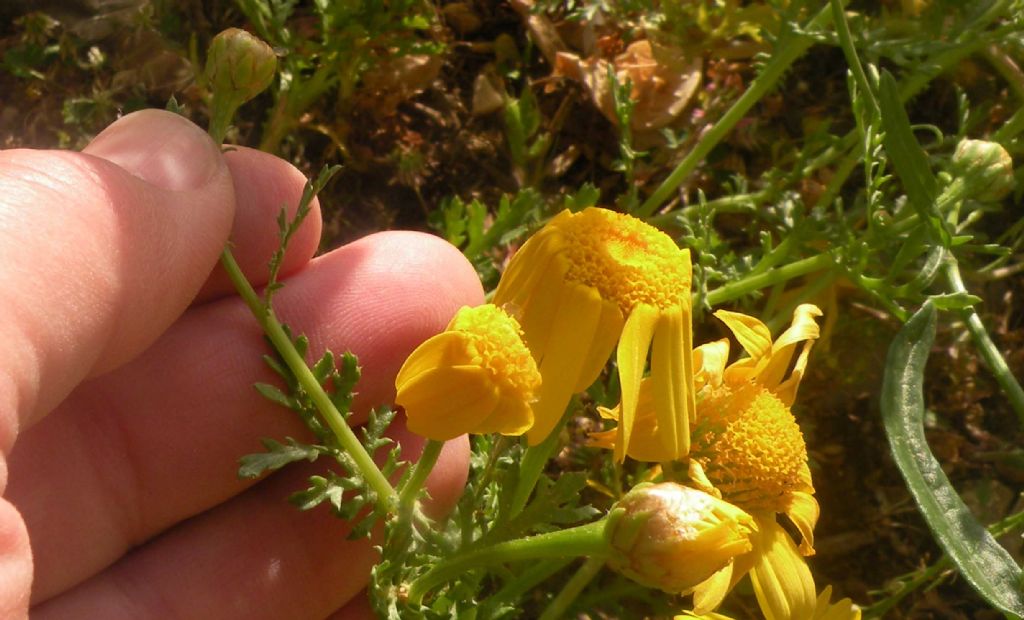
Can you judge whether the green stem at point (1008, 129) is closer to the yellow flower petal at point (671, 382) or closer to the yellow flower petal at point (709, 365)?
the yellow flower petal at point (709, 365)

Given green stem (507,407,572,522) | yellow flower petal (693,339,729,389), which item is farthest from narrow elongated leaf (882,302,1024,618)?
green stem (507,407,572,522)

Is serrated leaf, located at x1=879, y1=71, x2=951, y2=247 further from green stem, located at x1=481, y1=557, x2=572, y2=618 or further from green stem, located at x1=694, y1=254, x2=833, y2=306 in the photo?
green stem, located at x1=481, y1=557, x2=572, y2=618

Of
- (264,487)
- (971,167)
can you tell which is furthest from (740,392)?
(264,487)

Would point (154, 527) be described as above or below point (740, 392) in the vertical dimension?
below

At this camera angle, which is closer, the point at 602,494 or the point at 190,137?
the point at 190,137

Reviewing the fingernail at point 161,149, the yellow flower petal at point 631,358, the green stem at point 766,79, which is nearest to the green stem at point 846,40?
the green stem at point 766,79

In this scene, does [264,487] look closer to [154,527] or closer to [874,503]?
[154,527]
